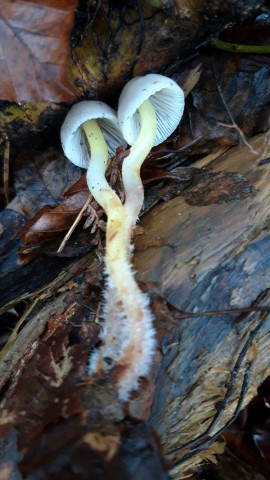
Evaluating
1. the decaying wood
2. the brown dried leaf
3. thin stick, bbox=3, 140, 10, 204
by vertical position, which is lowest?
the decaying wood

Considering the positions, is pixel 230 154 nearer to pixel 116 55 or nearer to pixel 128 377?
pixel 116 55

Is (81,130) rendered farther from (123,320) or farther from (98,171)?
(123,320)

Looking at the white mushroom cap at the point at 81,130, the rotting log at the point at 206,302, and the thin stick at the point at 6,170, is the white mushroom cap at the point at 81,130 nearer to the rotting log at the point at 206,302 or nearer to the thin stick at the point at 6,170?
the thin stick at the point at 6,170

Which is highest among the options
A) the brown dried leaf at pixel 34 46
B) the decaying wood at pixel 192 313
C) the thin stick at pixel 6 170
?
the brown dried leaf at pixel 34 46

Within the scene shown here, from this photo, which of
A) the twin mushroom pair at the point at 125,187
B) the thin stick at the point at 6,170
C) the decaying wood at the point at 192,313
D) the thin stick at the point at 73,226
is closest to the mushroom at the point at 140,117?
the twin mushroom pair at the point at 125,187

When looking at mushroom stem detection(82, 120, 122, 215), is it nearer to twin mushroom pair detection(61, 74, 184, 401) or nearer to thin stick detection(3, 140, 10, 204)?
twin mushroom pair detection(61, 74, 184, 401)

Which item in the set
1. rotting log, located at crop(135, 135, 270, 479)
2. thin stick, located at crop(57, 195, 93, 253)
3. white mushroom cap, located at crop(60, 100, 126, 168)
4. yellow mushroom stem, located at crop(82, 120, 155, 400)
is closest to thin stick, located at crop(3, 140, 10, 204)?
white mushroom cap, located at crop(60, 100, 126, 168)

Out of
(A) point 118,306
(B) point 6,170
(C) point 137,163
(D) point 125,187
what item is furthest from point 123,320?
(B) point 6,170
